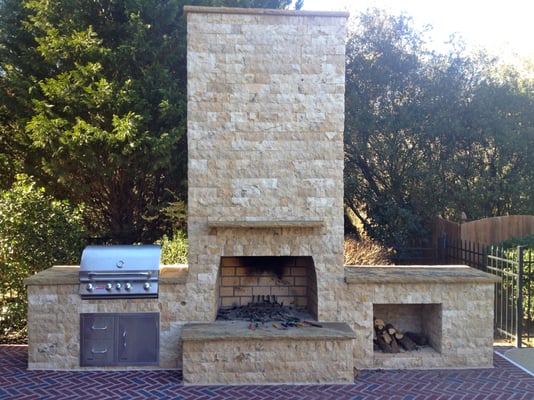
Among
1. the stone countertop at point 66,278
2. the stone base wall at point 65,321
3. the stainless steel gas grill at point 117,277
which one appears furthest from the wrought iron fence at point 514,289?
the stainless steel gas grill at point 117,277

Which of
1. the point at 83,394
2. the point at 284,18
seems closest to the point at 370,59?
the point at 284,18

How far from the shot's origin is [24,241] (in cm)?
739

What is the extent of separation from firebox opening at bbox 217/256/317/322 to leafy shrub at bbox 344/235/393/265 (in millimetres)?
2713

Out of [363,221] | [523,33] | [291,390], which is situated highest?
[523,33]

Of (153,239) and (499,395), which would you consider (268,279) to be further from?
(153,239)

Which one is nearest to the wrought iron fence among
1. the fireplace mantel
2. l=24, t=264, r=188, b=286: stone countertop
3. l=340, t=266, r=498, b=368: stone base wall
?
l=340, t=266, r=498, b=368: stone base wall

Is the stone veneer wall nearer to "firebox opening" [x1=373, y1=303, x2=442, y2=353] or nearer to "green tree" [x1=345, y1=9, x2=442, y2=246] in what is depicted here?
"firebox opening" [x1=373, y1=303, x2=442, y2=353]

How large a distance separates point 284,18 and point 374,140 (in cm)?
635

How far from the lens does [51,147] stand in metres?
8.85

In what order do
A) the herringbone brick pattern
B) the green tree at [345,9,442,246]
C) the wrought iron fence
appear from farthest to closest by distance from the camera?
the green tree at [345,9,442,246] < the wrought iron fence < the herringbone brick pattern

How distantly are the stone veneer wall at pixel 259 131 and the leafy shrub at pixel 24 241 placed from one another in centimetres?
327

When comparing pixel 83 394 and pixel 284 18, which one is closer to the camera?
pixel 83 394

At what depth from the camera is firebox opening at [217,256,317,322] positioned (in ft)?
22.0

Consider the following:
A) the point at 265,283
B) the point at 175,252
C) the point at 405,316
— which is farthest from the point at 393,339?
the point at 175,252
